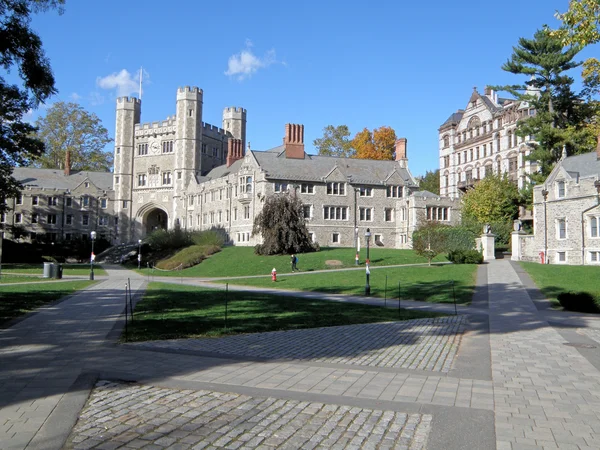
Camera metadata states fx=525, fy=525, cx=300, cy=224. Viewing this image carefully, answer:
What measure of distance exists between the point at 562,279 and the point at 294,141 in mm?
39641

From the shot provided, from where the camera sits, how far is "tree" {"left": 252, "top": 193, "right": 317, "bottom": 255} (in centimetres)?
4556

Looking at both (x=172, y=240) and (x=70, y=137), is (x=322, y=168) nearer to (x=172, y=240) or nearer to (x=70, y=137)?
(x=172, y=240)

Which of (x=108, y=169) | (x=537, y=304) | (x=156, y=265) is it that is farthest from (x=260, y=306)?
(x=108, y=169)

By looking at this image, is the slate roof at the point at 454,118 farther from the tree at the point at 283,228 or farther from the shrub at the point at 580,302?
the shrub at the point at 580,302

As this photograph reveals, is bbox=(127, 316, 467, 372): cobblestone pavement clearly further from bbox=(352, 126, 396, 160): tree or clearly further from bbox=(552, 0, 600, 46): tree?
bbox=(352, 126, 396, 160): tree

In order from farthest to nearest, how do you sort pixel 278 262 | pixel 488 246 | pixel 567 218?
pixel 278 262
pixel 488 246
pixel 567 218

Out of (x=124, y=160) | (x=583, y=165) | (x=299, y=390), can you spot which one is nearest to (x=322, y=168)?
(x=583, y=165)

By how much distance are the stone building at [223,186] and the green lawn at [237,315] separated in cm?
3576

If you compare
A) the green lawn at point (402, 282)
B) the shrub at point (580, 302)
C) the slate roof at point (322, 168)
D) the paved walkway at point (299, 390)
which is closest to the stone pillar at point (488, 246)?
the green lawn at point (402, 282)

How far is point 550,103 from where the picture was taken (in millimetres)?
48750

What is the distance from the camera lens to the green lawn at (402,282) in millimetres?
23814

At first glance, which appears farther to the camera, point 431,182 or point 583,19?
point 431,182

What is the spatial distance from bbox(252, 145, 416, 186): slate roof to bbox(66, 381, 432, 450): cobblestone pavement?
5032cm

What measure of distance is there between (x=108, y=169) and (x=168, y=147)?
21189 mm
